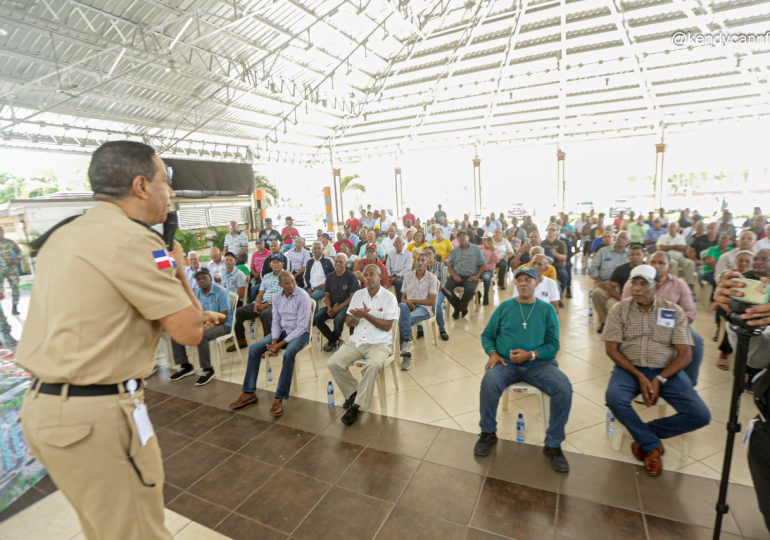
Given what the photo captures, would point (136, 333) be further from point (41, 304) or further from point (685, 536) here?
point (685, 536)

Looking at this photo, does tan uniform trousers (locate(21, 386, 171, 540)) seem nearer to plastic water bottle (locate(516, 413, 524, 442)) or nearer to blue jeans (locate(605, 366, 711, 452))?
plastic water bottle (locate(516, 413, 524, 442))

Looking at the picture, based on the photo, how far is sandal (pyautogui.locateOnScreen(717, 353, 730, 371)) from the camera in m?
3.52

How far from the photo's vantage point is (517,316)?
2809 mm

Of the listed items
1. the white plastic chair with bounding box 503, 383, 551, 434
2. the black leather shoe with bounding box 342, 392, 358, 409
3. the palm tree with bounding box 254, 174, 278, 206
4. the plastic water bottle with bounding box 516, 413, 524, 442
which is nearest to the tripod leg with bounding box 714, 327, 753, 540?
the white plastic chair with bounding box 503, 383, 551, 434

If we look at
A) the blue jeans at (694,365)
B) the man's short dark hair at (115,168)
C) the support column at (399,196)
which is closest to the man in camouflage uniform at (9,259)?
the man's short dark hair at (115,168)

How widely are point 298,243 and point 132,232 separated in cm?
563

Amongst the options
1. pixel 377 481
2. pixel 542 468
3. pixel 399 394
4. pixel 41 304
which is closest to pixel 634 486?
pixel 542 468

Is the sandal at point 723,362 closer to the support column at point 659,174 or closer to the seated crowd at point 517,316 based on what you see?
the seated crowd at point 517,316

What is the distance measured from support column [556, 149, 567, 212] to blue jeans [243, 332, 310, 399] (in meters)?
13.5

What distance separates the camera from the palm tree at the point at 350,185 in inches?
713

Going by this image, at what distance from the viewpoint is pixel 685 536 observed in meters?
1.85

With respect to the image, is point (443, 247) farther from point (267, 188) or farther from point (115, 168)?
point (267, 188)

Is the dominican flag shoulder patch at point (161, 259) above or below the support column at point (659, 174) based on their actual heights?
below

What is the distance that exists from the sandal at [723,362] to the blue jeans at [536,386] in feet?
6.88
